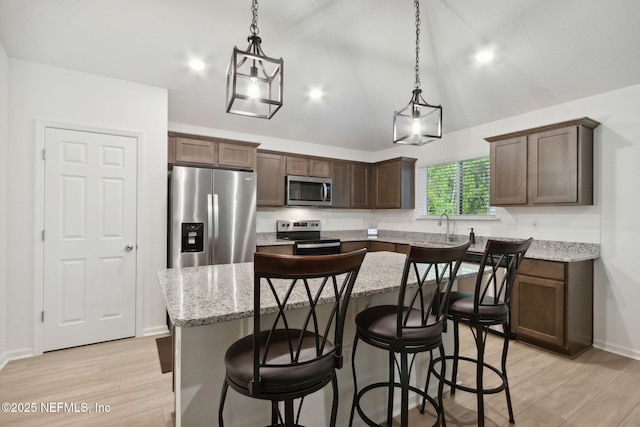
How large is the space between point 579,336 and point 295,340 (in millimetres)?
3085

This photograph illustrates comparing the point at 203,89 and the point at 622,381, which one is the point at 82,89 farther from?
the point at 622,381

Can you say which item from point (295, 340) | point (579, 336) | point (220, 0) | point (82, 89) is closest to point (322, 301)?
point (295, 340)

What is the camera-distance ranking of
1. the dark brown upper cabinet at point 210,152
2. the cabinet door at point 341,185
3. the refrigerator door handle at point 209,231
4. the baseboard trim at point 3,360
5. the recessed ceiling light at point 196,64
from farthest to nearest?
the cabinet door at point 341,185
the dark brown upper cabinet at point 210,152
the refrigerator door handle at point 209,231
the recessed ceiling light at point 196,64
the baseboard trim at point 3,360

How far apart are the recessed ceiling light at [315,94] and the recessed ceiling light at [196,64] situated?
1076 mm

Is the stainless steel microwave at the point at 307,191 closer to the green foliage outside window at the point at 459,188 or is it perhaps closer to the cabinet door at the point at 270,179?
the cabinet door at the point at 270,179

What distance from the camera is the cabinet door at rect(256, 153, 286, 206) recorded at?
4.52 metres

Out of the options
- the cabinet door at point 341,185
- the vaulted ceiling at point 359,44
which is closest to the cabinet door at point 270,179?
the cabinet door at point 341,185

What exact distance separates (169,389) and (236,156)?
2.77 meters

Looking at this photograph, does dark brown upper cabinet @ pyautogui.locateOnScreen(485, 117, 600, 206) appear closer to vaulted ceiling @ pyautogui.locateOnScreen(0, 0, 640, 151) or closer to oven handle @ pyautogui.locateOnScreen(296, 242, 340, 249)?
vaulted ceiling @ pyautogui.locateOnScreen(0, 0, 640, 151)

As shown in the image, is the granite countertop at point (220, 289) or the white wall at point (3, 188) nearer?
the granite countertop at point (220, 289)

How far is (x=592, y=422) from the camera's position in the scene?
1.89 metres

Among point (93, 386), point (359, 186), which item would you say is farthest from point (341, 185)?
point (93, 386)

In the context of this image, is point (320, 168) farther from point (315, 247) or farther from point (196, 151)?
point (196, 151)

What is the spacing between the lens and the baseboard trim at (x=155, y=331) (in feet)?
10.3
